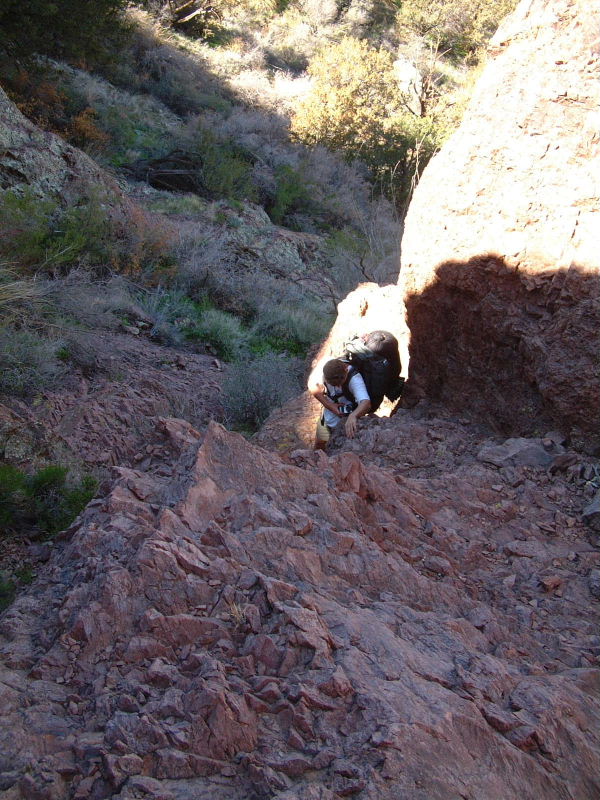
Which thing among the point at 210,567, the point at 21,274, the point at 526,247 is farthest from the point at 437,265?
the point at 21,274

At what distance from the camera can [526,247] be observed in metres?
5.00

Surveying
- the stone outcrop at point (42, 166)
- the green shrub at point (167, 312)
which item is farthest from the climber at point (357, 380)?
the stone outcrop at point (42, 166)

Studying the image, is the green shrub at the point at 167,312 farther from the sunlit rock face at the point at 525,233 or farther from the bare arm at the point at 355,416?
the sunlit rock face at the point at 525,233

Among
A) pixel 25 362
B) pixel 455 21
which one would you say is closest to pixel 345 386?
pixel 25 362

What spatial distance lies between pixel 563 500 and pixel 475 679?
2051 millimetres

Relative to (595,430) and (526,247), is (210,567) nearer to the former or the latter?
(595,430)

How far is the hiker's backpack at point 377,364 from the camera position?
22.3 feet

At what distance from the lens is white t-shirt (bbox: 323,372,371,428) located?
6.62 metres

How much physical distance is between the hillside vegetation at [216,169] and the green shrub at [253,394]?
0.04 metres

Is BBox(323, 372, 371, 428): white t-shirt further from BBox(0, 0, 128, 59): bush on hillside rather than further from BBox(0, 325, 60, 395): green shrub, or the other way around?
BBox(0, 0, 128, 59): bush on hillside

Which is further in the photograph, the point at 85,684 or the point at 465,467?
the point at 465,467

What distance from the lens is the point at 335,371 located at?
6.80 meters

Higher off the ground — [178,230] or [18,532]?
[18,532]

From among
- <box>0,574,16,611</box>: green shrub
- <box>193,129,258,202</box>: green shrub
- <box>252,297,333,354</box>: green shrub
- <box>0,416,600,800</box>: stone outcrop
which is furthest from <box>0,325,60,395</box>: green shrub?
<box>193,129,258,202</box>: green shrub
